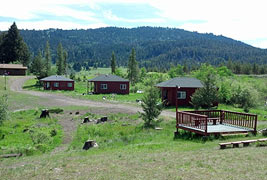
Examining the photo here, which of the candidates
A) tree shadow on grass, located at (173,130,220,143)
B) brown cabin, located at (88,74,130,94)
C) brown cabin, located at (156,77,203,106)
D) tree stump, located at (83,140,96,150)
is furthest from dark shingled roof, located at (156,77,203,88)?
tree stump, located at (83,140,96,150)

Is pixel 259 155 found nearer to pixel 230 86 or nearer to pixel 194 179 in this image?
pixel 194 179

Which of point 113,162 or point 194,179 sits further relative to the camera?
point 113,162

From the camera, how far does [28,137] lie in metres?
16.7

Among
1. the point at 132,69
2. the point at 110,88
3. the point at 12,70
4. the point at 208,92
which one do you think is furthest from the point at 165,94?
the point at 12,70

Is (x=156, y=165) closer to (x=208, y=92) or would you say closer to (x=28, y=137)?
(x=28, y=137)

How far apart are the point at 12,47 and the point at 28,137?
264ft

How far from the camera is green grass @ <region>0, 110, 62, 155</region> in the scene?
1387 centimetres

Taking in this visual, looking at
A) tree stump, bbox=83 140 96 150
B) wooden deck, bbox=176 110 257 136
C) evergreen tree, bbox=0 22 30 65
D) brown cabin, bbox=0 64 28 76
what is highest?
evergreen tree, bbox=0 22 30 65

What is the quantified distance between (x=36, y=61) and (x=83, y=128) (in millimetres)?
57127

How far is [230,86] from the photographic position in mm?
39781

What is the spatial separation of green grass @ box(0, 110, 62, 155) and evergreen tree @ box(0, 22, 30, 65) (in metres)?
72.6

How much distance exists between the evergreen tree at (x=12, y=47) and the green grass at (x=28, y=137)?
7265cm

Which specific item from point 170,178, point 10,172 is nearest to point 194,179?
point 170,178

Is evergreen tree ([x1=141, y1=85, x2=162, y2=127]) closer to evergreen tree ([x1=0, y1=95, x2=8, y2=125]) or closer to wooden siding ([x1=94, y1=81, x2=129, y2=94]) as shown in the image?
evergreen tree ([x1=0, y1=95, x2=8, y2=125])
